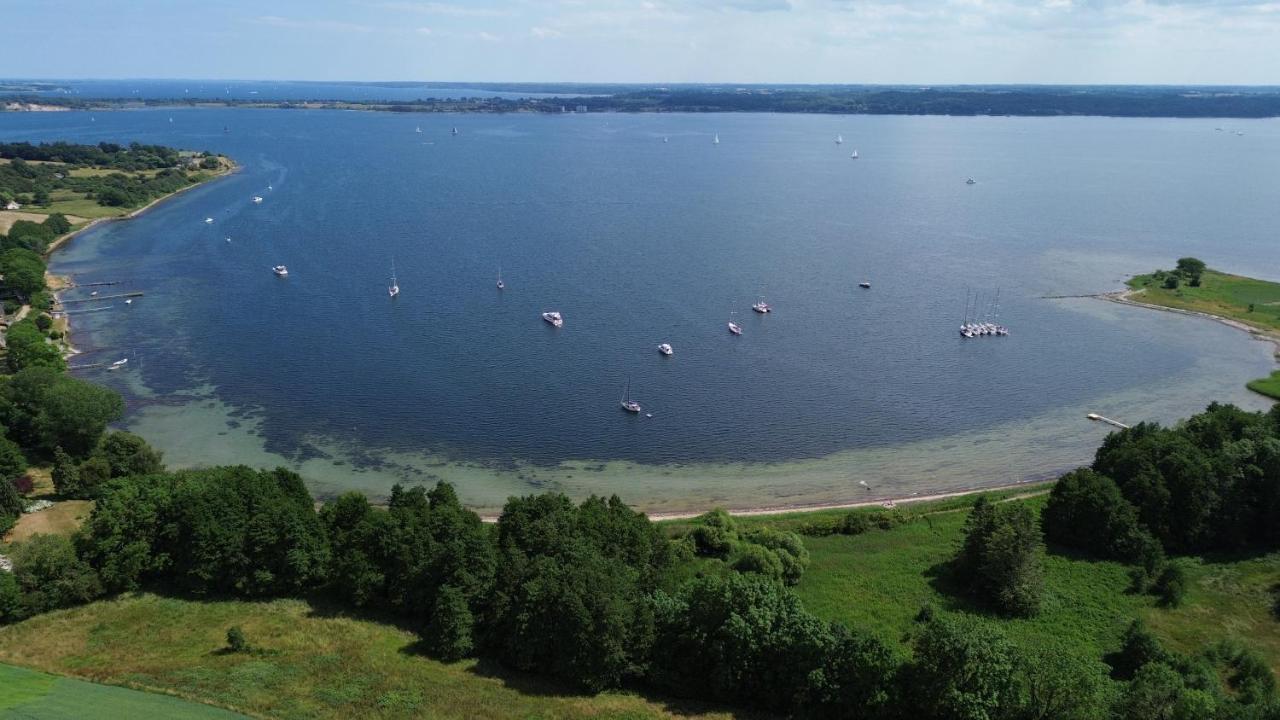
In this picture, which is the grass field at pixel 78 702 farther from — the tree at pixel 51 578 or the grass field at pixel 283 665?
the tree at pixel 51 578

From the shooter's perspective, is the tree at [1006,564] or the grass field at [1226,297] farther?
the grass field at [1226,297]

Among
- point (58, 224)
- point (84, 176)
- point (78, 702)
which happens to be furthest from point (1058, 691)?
point (84, 176)

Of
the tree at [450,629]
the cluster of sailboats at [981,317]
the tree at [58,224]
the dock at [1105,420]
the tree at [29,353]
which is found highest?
the tree at [58,224]

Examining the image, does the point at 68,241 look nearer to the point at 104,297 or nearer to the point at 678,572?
the point at 104,297

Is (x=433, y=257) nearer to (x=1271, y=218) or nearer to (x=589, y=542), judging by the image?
(x=589, y=542)

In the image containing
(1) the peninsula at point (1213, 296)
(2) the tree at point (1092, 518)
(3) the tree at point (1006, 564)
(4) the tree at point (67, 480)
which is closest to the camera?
(3) the tree at point (1006, 564)

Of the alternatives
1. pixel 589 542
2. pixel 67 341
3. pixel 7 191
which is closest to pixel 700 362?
pixel 589 542

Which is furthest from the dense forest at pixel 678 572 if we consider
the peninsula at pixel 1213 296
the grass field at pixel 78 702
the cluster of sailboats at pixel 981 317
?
the peninsula at pixel 1213 296
